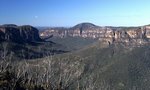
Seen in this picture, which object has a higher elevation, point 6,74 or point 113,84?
point 6,74

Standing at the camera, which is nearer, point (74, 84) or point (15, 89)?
point (15, 89)

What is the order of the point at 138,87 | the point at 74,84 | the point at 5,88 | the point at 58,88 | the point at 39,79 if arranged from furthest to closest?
the point at 138,87 → the point at 74,84 → the point at 39,79 → the point at 58,88 → the point at 5,88

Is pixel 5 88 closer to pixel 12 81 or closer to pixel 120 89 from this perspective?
pixel 12 81

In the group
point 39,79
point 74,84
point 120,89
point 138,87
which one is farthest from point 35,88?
point 138,87

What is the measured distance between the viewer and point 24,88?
78250 millimetres

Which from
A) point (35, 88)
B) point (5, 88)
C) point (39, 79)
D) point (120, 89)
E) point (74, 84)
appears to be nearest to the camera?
point (5, 88)

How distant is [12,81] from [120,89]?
117 m

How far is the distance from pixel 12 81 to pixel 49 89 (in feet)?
32.0

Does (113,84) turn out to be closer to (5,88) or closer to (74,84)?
(74,84)

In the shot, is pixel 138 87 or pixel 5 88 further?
pixel 138 87

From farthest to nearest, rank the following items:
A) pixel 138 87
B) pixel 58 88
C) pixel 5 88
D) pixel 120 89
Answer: pixel 138 87
pixel 120 89
pixel 58 88
pixel 5 88

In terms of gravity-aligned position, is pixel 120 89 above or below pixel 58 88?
below

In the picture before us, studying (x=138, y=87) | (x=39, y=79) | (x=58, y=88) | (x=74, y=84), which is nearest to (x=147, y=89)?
(x=138, y=87)

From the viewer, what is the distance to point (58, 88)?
82938 millimetres
